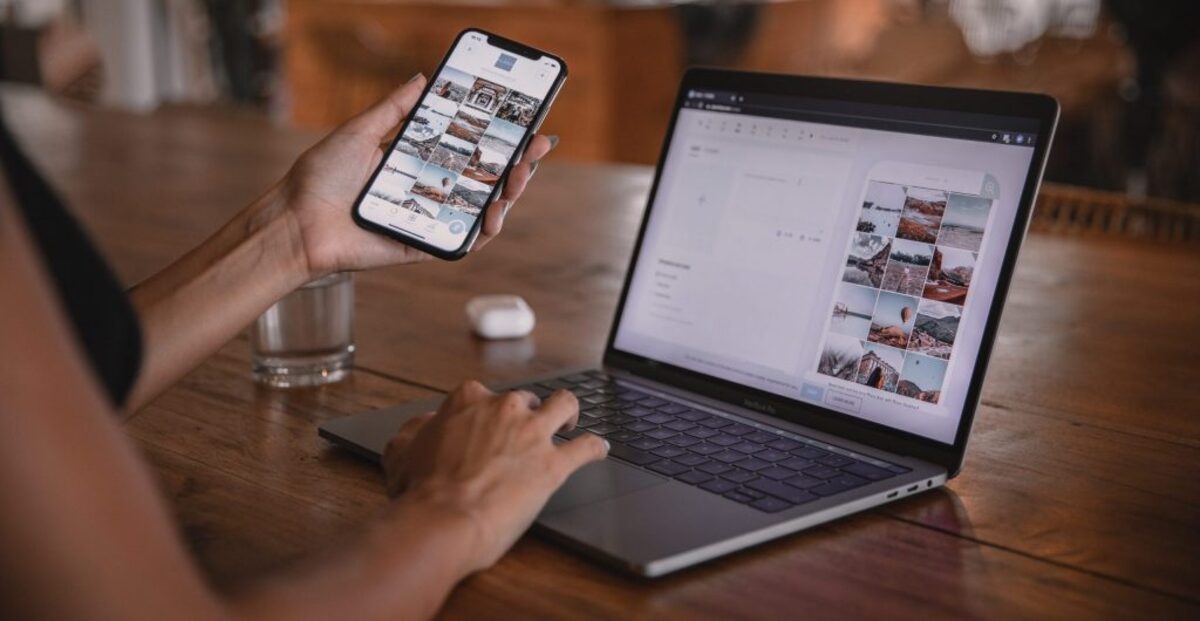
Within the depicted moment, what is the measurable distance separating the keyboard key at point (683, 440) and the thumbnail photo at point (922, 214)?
0.21 meters

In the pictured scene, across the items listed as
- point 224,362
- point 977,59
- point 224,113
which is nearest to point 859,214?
point 224,362

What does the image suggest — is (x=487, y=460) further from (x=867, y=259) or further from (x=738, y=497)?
(x=867, y=259)

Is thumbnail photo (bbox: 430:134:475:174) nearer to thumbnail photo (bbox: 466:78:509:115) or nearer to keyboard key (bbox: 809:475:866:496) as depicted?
thumbnail photo (bbox: 466:78:509:115)

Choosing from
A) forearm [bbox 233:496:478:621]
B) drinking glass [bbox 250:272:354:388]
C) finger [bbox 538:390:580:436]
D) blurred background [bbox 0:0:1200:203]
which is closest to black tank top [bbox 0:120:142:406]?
forearm [bbox 233:496:478:621]

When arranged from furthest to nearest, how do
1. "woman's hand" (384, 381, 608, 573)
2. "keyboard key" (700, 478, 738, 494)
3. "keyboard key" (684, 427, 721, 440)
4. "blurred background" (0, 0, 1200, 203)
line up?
"blurred background" (0, 0, 1200, 203), "keyboard key" (684, 427, 721, 440), "keyboard key" (700, 478, 738, 494), "woman's hand" (384, 381, 608, 573)

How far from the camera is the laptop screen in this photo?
0.83m

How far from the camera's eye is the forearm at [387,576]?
1.76 ft

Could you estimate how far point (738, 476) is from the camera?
0.78 m

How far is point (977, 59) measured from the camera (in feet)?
15.5

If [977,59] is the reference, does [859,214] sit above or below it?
below

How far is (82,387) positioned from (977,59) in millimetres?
4703

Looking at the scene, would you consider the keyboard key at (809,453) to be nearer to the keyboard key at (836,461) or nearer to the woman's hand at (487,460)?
the keyboard key at (836,461)

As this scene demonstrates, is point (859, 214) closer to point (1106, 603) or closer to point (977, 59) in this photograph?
point (1106, 603)

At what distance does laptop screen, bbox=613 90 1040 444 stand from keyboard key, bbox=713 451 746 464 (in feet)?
0.32
